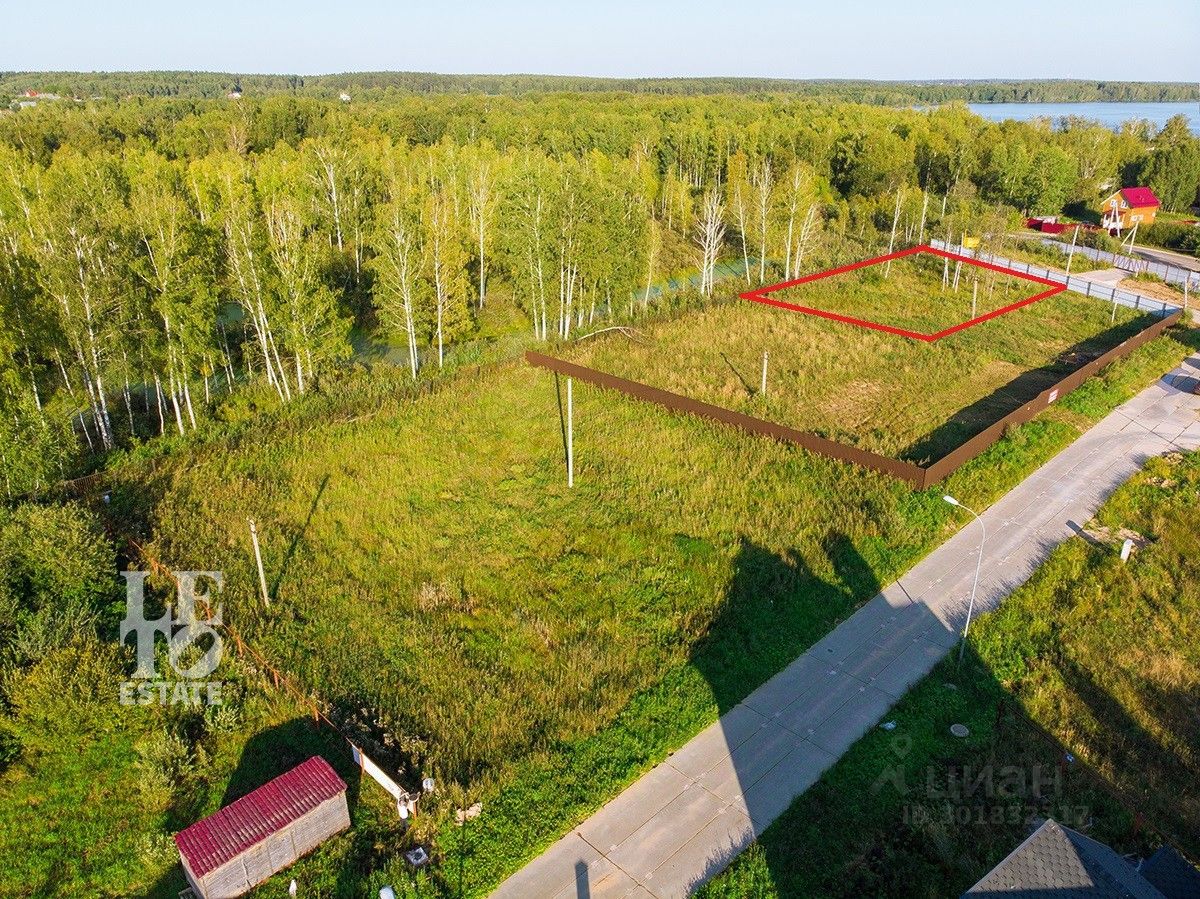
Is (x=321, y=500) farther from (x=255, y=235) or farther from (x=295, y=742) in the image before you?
(x=255, y=235)

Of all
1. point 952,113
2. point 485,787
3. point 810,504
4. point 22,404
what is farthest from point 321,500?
point 952,113

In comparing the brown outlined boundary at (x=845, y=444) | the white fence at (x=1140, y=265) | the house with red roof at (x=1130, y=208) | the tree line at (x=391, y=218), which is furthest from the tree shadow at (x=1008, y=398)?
the house with red roof at (x=1130, y=208)

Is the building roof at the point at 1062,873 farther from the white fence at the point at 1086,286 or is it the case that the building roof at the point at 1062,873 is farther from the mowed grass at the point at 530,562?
the white fence at the point at 1086,286

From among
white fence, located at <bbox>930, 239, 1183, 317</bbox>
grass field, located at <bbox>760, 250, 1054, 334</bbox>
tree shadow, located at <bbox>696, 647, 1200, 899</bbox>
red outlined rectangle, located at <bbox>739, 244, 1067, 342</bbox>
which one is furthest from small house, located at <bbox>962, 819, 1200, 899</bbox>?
white fence, located at <bbox>930, 239, 1183, 317</bbox>

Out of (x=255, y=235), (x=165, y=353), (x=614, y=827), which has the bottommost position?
(x=614, y=827)

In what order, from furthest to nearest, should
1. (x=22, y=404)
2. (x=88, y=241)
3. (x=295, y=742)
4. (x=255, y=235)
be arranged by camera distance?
(x=255, y=235), (x=88, y=241), (x=22, y=404), (x=295, y=742)

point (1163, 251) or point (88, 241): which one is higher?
point (88, 241)

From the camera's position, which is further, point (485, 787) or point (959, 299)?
point (959, 299)

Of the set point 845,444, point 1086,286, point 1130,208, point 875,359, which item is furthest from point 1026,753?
point 1130,208
